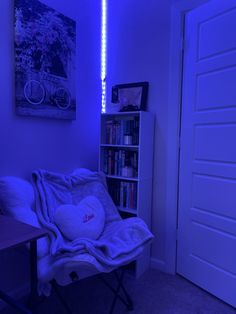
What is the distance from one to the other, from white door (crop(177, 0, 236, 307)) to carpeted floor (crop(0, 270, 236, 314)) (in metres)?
0.09

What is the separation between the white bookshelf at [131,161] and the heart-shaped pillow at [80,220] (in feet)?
1.37

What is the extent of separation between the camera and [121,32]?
2.37m

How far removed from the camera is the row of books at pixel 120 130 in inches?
85.0

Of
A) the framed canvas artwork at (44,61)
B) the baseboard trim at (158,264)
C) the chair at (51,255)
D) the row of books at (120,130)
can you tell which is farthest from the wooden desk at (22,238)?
the baseboard trim at (158,264)

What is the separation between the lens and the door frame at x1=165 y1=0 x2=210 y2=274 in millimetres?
2025

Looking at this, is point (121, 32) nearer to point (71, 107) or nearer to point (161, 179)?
point (71, 107)

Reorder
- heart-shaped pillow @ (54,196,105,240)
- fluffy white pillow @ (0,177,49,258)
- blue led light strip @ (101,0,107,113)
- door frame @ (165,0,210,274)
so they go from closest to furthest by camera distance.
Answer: fluffy white pillow @ (0,177,49,258) → heart-shaped pillow @ (54,196,105,240) → door frame @ (165,0,210,274) → blue led light strip @ (101,0,107,113)

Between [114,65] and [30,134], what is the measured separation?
111cm

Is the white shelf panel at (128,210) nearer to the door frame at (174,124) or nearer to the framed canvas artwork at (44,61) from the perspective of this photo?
the door frame at (174,124)

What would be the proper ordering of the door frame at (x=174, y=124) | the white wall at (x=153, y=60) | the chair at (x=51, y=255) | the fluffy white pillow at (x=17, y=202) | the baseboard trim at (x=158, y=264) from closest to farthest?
the chair at (x=51, y=255)
the fluffy white pillow at (x=17, y=202)
the door frame at (x=174, y=124)
the white wall at (x=153, y=60)
the baseboard trim at (x=158, y=264)

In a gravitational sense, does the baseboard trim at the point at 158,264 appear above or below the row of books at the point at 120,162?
below

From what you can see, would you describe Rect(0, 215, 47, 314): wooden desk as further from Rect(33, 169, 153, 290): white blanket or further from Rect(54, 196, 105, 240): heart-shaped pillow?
Rect(54, 196, 105, 240): heart-shaped pillow

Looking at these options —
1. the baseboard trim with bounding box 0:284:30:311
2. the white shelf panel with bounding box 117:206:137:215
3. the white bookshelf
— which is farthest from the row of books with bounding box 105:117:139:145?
the baseboard trim with bounding box 0:284:30:311

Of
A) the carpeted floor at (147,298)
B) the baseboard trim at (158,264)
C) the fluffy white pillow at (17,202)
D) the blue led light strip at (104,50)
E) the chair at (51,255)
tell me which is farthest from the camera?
the blue led light strip at (104,50)
